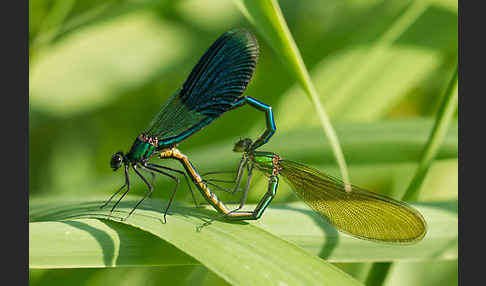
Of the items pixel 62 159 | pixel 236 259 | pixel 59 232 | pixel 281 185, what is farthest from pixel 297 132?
pixel 62 159

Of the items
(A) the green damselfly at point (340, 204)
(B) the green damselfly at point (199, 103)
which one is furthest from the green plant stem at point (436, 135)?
(B) the green damselfly at point (199, 103)

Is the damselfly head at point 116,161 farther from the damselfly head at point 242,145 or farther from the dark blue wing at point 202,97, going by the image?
the damselfly head at point 242,145

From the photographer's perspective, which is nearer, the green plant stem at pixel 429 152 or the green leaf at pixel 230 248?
the green leaf at pixel 230 248

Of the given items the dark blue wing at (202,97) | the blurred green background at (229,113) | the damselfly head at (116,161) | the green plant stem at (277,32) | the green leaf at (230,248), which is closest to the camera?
the green leaf at (230,248)

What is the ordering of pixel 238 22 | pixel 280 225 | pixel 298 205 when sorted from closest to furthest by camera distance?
pixel 280 225
pixel 298 205
pixel 238 22

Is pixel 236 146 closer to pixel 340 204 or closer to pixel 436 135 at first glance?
pixel 340 204

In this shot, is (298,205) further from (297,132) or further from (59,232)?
(59,232)

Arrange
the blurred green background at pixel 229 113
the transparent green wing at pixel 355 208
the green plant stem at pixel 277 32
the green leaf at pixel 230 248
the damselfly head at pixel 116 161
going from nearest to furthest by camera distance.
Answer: the green leaf at pixel 230 248 < the green plant stem at pixel 277 32 < the transparent green wing at pixel 355 208 < the damselfly head at pixel 116 161 < the blurred green background at pixel 229 113

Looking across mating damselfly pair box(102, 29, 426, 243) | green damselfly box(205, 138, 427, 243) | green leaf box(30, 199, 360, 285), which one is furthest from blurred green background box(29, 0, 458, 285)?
green leaf box(30, 199, 360, 285)

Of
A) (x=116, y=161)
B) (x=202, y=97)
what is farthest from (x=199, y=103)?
(x=116, y=161)
